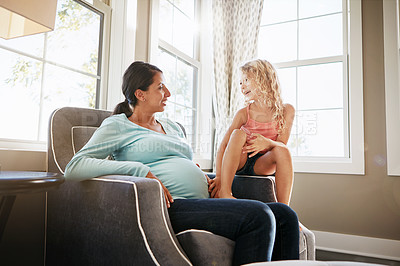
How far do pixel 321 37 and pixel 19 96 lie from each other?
8.95 feet

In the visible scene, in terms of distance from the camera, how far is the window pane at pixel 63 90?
1789 millimetres

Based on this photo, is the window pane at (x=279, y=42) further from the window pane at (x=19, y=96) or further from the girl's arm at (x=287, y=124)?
the window pane at (x=19, y=96)

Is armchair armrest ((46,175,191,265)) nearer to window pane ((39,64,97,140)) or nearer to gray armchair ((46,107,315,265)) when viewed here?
gray armchair ((46,107,315,265))

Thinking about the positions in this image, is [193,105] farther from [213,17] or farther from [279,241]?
[279,241]

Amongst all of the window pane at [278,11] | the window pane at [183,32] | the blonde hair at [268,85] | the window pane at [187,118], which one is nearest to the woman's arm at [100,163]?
the blonde hair at [268,85]

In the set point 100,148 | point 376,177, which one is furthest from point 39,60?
point 376,177

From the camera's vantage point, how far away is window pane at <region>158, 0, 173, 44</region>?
109 inches

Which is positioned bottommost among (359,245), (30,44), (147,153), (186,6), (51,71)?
(359,245)

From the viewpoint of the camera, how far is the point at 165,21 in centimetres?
282

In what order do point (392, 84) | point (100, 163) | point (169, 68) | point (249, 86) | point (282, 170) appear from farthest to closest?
point (169, 68) → point (392, 84) → point (249, 86) → point (282, 170) → point (100, 163)

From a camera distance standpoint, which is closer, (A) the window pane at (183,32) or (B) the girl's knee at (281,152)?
(B) the girl's knee at (281,152)

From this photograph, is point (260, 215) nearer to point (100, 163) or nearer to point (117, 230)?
point (117, 230)

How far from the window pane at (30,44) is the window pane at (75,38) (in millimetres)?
49

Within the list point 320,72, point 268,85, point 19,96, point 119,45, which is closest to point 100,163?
point 19,96
